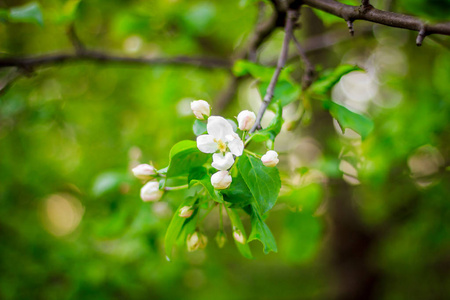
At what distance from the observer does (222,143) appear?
95 cm

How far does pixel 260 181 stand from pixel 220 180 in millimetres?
125

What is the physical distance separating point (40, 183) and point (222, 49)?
319 centimetres

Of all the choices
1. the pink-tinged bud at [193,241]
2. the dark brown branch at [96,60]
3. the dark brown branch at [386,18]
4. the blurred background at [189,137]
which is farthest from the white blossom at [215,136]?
the dark brown branch at [96,60]

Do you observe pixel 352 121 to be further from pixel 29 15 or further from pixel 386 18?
pixel 29 15

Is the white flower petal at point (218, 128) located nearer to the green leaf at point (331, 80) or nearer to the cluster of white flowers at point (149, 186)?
the cluster of white flowers at point (149, 186)

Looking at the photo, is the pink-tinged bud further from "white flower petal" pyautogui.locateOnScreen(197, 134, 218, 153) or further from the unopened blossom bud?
"white flower petal" pyautogui.locateOnScreen(197, 134, 218, 153)

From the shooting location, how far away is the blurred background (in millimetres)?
2230

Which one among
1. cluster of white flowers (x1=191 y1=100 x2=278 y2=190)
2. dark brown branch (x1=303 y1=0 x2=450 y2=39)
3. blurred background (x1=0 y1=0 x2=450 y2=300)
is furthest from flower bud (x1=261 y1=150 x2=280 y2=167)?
blurred background (x1=0 y1=0 x2=450 y2=300)

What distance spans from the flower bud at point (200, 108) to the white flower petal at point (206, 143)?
0.14 meters

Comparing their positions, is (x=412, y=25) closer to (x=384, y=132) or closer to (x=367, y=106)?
(x=384, y=132)

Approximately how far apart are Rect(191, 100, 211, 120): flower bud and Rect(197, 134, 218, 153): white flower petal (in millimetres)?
140

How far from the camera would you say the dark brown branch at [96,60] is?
2068 mm

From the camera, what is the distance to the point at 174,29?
2975 millimetres

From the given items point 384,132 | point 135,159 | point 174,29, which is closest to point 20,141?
point 135,159
